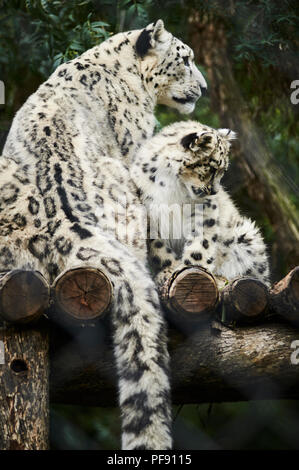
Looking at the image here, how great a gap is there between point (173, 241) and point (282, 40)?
2080 millimetres

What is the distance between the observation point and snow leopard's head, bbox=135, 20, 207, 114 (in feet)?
13.7

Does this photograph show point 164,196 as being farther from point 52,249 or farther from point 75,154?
point 52,249

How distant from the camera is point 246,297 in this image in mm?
2676

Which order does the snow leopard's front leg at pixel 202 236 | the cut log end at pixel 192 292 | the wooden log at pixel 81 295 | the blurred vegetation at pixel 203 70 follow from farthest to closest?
1. the blurred vegetation at pixel 203 70
2. the snow leopard's front leg at pixel 202 236
3. the cut log end at pixel 192 292
4. the wooden log at pixel 81 295

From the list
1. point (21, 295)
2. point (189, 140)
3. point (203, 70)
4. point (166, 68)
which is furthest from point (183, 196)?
point (203, 70)

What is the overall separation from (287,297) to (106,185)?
1.11m

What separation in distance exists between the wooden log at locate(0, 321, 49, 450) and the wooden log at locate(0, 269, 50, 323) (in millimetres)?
104

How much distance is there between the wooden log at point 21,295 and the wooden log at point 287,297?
3.08 feet

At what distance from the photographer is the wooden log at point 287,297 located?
2633mm

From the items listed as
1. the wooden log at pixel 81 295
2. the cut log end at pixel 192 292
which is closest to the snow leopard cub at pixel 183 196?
the cut log end at pixel 192 292

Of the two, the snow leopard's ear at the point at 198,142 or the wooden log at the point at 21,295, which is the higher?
the snow leopard's ear at the point at 198,142

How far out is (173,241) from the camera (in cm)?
366

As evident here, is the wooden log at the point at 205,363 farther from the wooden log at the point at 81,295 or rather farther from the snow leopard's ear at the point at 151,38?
the snow leopard's ear at the point at 151,38

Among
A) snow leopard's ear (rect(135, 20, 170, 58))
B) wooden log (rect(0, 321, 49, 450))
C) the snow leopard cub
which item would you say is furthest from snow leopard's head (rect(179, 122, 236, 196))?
wooden log (rect(0, 321, 49, 450))
